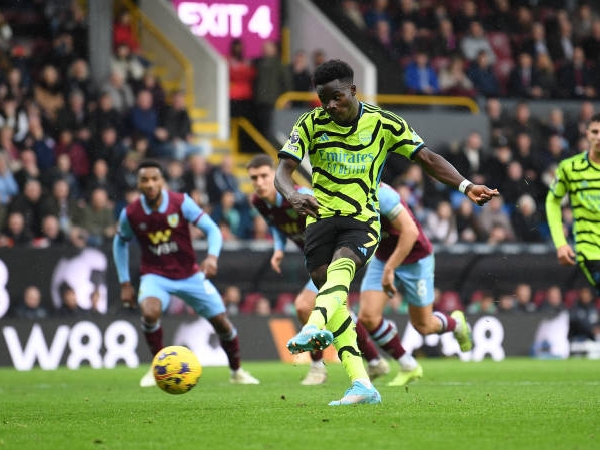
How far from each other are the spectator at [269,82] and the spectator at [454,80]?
3710 mm

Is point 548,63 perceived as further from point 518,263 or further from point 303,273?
point 303,273

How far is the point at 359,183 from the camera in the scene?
9320 mm

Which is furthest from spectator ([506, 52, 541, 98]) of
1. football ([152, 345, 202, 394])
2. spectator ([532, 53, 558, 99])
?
football ([152, 345, 202, 394])

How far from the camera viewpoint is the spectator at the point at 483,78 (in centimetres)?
2730

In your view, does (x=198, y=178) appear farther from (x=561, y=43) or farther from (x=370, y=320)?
(x=561, y=43)

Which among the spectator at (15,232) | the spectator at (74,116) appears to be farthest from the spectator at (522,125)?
the spectator at (15,232)

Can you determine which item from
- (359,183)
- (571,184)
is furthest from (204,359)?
(359,183)

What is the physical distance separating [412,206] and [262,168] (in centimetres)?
999

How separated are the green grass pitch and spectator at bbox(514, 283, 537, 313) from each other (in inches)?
318

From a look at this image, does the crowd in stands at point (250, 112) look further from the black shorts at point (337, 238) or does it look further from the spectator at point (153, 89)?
the black shorts at point (337, 238)

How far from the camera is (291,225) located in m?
13.2

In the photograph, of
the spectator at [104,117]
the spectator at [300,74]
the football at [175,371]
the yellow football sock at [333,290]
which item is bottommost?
the football at [175,371]

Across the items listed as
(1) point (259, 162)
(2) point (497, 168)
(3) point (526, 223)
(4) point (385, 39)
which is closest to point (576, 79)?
(4) point (385, 39)

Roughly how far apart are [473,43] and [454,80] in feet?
5.80
